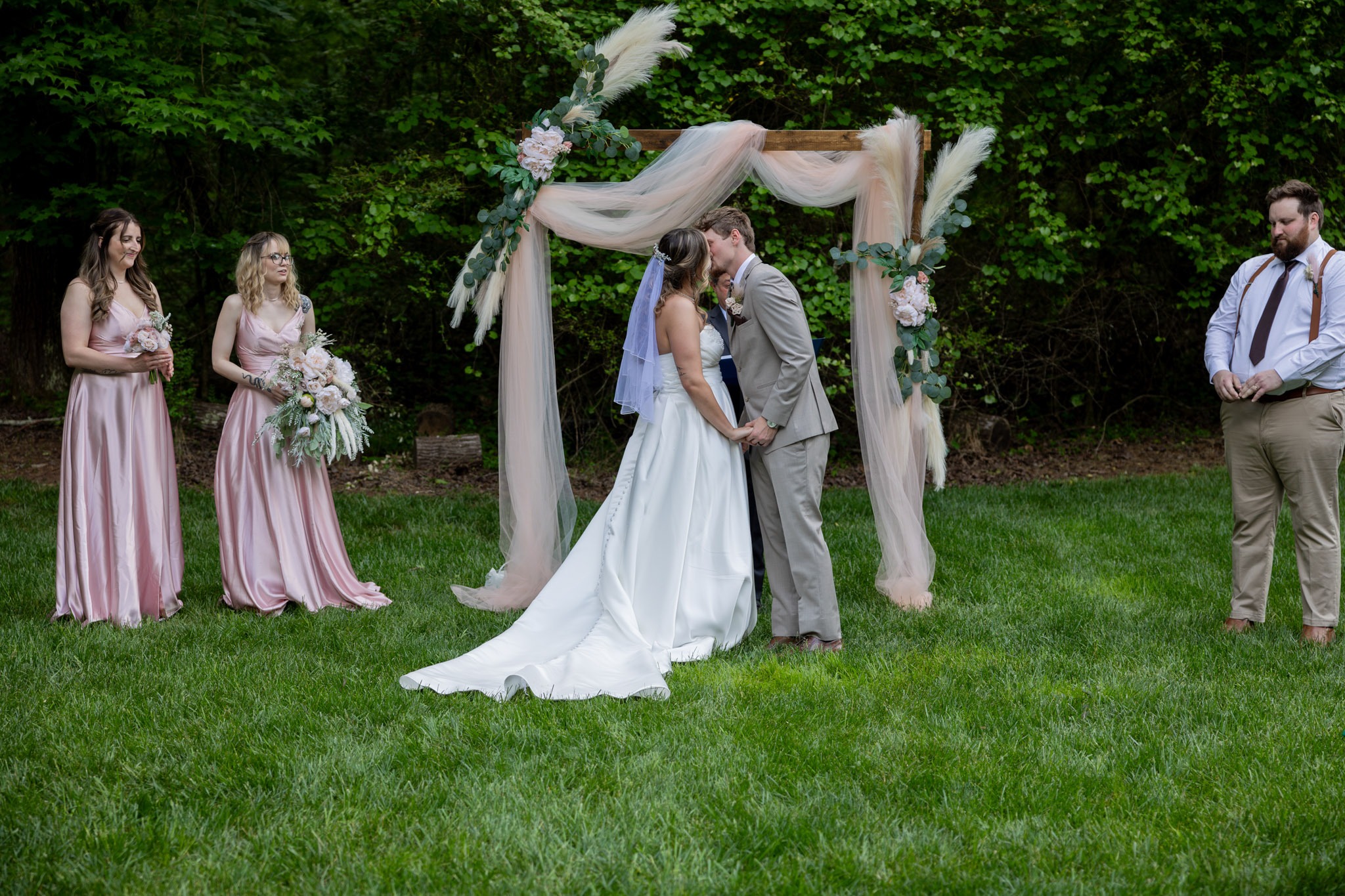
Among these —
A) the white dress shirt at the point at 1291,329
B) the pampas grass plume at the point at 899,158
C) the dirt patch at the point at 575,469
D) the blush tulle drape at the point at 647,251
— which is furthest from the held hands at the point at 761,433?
the dirt patch at the point at 575,469

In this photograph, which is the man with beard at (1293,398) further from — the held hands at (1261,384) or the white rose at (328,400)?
the white rose at (328,400)

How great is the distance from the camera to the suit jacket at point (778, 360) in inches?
219

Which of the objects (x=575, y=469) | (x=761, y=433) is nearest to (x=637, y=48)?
(x=761, y=433)

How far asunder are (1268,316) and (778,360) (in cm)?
242

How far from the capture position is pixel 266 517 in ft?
21.8

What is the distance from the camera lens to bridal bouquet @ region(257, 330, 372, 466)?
6.57 m

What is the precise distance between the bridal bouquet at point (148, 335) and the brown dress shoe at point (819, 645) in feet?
12.4

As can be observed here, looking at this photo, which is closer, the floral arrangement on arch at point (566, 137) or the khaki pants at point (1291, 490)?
the khaki pants at point (1291, 490)

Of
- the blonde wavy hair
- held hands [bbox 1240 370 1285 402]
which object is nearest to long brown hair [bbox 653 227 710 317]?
the blonde wavy hair

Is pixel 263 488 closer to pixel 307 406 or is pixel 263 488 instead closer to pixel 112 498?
pixel 307 406

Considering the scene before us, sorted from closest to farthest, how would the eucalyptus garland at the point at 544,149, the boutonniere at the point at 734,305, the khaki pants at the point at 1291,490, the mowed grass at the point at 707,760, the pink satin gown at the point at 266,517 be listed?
the mowed grass at the point at 707,760 < the khaki pants at the point at 1291,490 < the boutonniere at the point at 734,305 < the eucalyptus garland at the point at 544,149 < the pink satin gown at the point at 266,517

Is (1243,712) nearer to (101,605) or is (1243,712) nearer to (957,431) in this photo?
(101,605)

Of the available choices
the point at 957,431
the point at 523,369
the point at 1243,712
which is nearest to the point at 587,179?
the point at 523,369

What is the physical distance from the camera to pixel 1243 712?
4.62 metres
